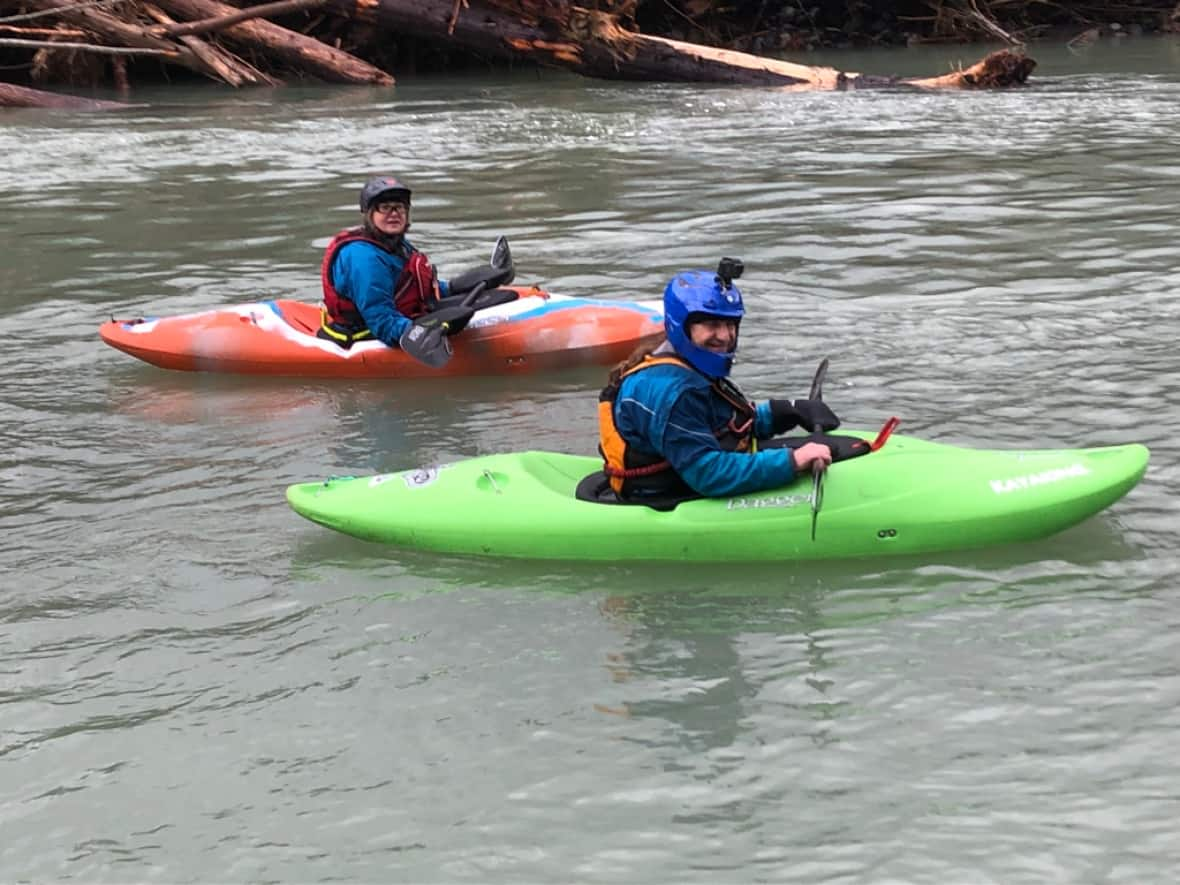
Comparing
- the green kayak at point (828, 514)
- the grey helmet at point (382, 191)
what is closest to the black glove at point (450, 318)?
the grey helmet at point (382, 191)

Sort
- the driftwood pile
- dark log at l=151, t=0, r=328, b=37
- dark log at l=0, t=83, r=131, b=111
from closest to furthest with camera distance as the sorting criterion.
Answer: dark log at l=151, t=0, r=328, b=37 < the driftwood pile < dark log at l=0, t=83, r=131, b=111

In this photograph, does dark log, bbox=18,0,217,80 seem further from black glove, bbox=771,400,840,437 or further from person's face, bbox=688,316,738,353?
person's face, bbox=688,316,738,353

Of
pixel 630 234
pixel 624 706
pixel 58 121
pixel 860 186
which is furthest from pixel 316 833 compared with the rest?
pixel 58 121

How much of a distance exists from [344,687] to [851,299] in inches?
203

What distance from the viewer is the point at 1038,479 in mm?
5496

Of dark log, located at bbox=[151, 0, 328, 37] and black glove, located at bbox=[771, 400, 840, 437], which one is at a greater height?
dark log, located at bbox=[151, 0, 328, 37]

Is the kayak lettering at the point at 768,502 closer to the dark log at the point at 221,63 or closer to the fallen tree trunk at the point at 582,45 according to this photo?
the fallen tree trunk at the point at 582,45

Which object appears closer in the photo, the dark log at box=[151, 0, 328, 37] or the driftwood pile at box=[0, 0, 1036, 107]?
the dark log at box=[151, 0, 328, 37]

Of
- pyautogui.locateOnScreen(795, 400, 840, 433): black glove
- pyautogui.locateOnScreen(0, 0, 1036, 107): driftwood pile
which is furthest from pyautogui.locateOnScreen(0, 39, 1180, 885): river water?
pyautogui.locateOnScreen(0, 0, 1036, 107): driftwood pile

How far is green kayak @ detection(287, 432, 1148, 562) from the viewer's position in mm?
5438

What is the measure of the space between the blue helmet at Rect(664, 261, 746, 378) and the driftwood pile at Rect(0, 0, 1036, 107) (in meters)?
13.0

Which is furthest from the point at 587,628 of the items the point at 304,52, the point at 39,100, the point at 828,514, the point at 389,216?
the point at 304,52

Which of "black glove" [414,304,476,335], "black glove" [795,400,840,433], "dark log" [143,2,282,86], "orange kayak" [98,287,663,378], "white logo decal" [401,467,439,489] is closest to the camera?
"black glove" [795,400,840,433]

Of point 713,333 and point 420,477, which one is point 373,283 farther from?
point 713,333
